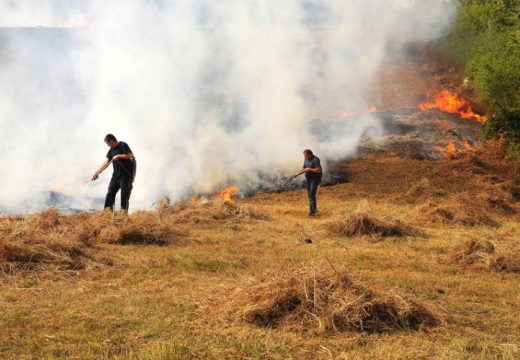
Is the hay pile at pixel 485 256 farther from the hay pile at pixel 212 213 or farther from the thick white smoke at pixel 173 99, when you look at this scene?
the thick white smoke at pixel 173 99

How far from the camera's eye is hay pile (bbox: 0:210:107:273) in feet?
20.8

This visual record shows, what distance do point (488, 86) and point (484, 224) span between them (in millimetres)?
14293

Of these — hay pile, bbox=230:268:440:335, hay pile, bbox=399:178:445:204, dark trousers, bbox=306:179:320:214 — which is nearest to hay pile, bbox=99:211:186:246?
hay pile, bbox=230:268:440:335

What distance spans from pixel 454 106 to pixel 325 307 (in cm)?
2698

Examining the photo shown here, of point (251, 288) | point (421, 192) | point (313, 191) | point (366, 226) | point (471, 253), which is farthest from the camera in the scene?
point (421, 192)

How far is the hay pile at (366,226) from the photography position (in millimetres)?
10383

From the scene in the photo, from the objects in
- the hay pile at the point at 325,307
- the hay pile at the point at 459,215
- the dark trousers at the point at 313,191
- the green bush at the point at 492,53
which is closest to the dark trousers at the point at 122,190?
Answer: the dark trousers at the point at 313,191

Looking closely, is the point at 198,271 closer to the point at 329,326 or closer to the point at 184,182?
the point at 329,326

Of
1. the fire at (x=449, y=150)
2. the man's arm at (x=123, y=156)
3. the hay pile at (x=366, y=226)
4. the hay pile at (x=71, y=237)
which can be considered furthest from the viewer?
the fire at (x=449, y=150)

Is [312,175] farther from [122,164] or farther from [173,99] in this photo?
[173,99]

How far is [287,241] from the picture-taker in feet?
31.1

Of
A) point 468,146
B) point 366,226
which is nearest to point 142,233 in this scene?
point 366,226

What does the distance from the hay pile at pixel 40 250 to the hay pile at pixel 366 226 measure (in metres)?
4.99

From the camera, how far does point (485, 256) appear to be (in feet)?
26.0
